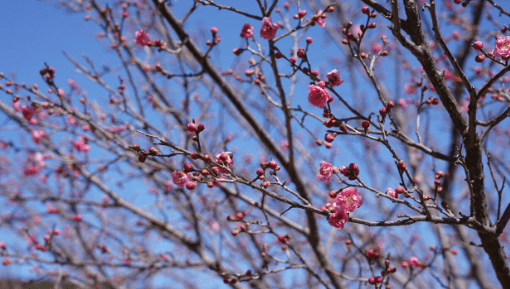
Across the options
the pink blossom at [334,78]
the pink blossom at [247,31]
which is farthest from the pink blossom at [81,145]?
the pink blossom at [334,78]

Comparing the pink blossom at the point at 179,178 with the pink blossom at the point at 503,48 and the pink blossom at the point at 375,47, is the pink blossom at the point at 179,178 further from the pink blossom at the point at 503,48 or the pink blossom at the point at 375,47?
the pink blossom at the point at 375,47

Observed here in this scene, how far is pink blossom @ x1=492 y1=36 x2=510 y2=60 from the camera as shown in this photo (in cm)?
194

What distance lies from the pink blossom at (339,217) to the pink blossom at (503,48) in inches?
47.3

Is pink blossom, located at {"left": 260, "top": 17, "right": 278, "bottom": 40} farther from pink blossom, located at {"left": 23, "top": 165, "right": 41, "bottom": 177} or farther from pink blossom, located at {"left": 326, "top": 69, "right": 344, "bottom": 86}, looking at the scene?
pink blossom, located at {"left": 23, "top": 165, "right": 41, "bottom": 177}

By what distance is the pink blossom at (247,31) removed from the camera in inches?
124

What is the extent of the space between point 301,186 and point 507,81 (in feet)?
12.0

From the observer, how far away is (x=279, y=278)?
21.3ft

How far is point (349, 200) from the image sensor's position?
84.2 inches

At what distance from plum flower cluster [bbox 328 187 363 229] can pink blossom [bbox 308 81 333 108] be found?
1.83ft

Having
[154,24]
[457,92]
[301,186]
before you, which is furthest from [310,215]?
[154,24]

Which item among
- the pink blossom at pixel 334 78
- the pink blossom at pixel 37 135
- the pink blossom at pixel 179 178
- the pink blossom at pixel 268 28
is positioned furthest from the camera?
the pink blossom at pixel 37 135

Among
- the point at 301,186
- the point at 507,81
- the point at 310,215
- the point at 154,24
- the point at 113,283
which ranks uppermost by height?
the point at 154,24

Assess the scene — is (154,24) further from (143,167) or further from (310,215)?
(310,215)

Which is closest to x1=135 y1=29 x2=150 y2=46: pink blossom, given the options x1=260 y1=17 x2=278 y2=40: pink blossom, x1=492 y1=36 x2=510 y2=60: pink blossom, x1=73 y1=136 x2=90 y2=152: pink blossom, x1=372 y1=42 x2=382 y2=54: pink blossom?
x1=260 y1=17 x2=278 y2=40: pink blossom
